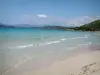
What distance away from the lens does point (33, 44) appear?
1.54 metres

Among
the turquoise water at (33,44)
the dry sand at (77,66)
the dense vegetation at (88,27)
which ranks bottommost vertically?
the dry sand at (77,66)

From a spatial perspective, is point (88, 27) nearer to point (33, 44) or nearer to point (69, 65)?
point (69, 65)

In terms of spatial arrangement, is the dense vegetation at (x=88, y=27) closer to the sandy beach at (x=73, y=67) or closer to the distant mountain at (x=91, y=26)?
the distant mountain at (x=91, y=26)

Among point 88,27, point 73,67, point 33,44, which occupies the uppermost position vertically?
point 88,27

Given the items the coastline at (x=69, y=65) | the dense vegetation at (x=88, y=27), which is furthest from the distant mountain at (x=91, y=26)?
the coastline at (x=69, y=65)

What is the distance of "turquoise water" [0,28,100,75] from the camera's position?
4.75 ft

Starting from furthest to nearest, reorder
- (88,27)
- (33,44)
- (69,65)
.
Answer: (88,27) < (69,65) < (33,44)

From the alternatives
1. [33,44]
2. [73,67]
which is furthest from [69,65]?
[33,44]

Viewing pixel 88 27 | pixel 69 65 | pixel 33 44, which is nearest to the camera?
pixel 33 44

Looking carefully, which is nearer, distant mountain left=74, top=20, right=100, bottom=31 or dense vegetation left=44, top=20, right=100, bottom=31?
dense vegetation left=44, top=20, right=100, bottom=31

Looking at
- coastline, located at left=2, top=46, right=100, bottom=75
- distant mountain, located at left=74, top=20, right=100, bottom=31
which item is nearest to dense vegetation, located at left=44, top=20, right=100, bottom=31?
distant mountain, located at left=74, top=20, right=100, bottom=31

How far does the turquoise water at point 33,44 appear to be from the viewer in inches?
57.0

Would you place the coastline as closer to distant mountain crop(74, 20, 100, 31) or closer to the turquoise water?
the turquoise water

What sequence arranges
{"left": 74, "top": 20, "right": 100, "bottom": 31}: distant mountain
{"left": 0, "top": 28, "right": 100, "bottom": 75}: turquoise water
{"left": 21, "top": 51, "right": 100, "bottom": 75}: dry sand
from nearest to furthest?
{"left": 0, "top": 28, "right": 100, "bottom": 75}: turquoise water
{"left": 21, "top": 51, "right": 100, "bottom": 75}: dry sand
{"left": 74, "top": 20, "right": 100, "bottom": 31}: distant mountain
